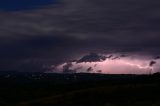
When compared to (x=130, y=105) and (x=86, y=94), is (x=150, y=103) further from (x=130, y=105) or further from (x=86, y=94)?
(x=86, y=94)

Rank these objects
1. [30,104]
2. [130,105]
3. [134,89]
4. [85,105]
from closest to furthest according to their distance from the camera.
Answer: [130,105], [85,105], [30,104], [134,89]

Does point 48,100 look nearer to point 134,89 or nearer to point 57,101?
point 57,101

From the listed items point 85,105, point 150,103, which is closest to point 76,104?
point 85,105

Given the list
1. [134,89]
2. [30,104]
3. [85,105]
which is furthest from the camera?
[134,89]

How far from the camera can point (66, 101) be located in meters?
150

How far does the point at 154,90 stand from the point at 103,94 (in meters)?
20.9

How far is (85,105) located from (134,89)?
112 feet

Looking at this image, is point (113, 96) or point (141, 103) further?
point (113, 96)

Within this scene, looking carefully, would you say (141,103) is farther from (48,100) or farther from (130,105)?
(48,100)

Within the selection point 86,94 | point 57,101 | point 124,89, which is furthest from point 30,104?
point 124,89

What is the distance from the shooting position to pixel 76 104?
13800 centimetres

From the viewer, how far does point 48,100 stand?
15875cm

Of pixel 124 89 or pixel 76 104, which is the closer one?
pixel 76 104

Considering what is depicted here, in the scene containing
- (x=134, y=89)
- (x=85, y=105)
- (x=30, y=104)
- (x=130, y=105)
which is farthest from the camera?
(x=134, y=89)
